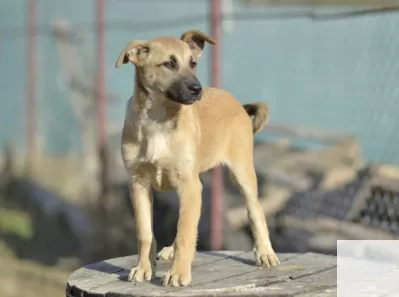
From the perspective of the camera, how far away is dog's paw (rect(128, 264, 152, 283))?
4.26m

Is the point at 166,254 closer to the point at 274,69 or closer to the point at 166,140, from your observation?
the point at 166,140

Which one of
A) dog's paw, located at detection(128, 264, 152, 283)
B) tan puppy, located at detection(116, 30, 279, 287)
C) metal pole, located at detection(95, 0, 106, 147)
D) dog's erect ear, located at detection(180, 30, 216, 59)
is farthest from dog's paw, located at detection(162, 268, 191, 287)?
metal pole, located at detection(95, 0, 106, 147)

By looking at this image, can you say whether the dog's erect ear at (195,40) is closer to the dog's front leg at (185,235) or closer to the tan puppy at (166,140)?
the tan puppy at (166,140)

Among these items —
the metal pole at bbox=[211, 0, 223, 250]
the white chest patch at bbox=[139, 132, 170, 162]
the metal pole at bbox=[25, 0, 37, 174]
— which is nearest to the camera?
the white chest patch at bbox=[139, 132, 170, 162]

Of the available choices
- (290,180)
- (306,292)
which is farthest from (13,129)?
(306,292)

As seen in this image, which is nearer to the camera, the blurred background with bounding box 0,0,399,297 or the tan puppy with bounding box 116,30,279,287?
the tan puppy with bounding box 116,30,279,287

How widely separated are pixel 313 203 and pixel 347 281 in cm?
276

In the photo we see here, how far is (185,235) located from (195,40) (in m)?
1.02

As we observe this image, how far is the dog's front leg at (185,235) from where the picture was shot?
162 inches

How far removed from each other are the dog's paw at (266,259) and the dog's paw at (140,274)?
67 centimetres

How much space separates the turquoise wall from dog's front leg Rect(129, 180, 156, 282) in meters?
2.14

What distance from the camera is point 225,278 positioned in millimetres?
4348

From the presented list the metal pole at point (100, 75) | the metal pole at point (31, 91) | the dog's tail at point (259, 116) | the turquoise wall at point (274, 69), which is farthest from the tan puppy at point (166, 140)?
the metal pole at point (31, 91)

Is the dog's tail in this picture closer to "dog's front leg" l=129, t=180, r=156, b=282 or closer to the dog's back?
the dog's back
